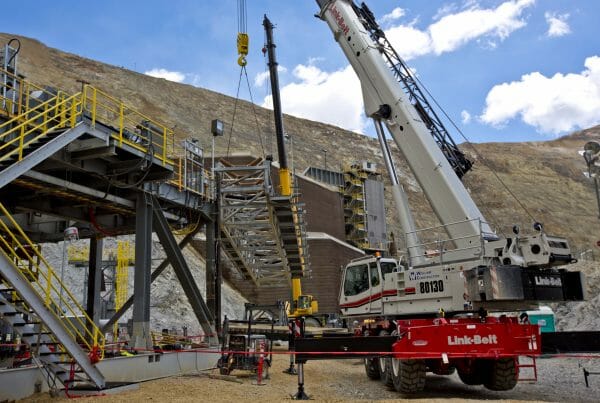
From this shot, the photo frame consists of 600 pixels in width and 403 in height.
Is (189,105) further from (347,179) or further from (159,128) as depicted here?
(159,128)

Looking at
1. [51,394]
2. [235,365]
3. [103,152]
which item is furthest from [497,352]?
[103,152]

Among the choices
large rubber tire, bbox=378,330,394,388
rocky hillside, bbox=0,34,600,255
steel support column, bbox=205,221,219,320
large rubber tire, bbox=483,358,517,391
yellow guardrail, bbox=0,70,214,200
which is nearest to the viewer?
yellow guardrail, bbox=0,70,214,200

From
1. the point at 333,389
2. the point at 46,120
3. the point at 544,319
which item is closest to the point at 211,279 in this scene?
the point at 333,389

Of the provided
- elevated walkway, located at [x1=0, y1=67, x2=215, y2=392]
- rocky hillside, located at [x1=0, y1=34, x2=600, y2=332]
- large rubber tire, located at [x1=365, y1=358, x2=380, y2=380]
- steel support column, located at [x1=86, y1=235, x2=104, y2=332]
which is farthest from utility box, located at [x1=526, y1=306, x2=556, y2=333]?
rocky hillside, located at [x1=0, y1=34, x2=600, y2=332]

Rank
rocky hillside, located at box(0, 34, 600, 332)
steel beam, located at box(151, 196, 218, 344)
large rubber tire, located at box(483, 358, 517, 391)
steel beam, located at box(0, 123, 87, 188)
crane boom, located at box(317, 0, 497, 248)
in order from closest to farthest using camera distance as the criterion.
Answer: steel beam, located at box(0, 123, 87, 188), large rubber tire, located at box(483, 358, 517, 391), crane boom, located at box(317, 0, 497, 248), steel beam, located at box(151, 196, 218, 344), rocky hillside, located at box(0, 34, 600, 332)

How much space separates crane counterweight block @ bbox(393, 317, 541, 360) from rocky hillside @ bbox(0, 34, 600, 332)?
53.6m

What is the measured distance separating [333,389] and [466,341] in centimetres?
396

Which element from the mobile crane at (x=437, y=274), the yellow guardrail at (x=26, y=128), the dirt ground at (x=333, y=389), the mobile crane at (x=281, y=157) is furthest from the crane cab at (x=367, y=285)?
the mobile crane at (x=281, y=157)

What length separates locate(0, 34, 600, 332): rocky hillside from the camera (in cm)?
7212

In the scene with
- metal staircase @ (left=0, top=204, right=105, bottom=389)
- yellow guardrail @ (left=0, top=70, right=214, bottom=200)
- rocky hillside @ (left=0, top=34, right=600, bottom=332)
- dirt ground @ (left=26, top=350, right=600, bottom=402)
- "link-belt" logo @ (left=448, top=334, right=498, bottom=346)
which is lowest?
dirt ground @ (left=26, top=350, right=600, bottom=402)

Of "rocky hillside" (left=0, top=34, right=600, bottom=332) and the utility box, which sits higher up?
"rocky hillside" (left=0, top=34, right=600, bottom=332)

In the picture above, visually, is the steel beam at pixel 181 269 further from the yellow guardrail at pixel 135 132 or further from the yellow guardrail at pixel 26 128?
the yellow guardrail at pixel 26 128

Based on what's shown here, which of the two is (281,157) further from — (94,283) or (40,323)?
(40,323)

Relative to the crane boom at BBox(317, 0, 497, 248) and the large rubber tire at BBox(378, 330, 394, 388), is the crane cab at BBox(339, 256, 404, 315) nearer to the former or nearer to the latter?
the large rubber tire at BBox(378, 330, 394, 388)
